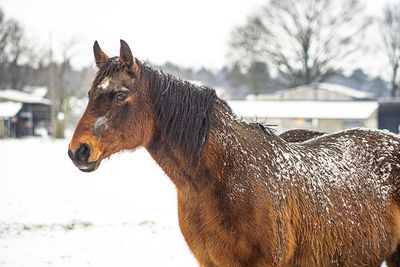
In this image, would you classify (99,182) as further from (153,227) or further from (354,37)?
(354,37)

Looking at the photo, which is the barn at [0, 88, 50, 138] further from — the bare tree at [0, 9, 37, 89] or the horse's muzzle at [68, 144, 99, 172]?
the horse's muzzle at [68, 144, 99, 172]

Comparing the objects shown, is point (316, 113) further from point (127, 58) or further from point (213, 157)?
point (127, 58)

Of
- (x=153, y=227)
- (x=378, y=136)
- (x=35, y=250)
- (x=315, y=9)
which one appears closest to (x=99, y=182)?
(x=153, y=227)

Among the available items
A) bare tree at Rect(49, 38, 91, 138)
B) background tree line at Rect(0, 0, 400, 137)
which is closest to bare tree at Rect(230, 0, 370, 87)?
background tree line at Rect(0, 0, 400, 137)

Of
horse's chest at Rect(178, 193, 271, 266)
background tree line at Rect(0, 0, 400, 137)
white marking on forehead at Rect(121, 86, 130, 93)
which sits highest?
background tree line at Rect(0, 0, 400, 137)

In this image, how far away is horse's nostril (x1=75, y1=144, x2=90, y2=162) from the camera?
221 centimetres

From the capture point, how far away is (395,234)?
2.94m

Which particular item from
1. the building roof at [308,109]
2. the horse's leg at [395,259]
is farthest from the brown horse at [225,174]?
the building roof at [308,109]

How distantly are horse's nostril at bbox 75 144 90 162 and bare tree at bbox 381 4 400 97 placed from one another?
3462cm

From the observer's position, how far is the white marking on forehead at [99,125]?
7.34 feet

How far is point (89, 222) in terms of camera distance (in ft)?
23.7

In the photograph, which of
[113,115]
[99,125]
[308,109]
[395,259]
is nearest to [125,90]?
[113,115]

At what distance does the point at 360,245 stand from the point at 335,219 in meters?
0.33

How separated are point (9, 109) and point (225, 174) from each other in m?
42.8
